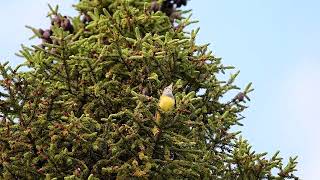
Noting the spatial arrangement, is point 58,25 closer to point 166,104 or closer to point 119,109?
point 119,109

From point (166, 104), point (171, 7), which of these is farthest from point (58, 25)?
point (166, 104)

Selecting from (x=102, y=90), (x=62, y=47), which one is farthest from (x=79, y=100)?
(x=62, y=47)

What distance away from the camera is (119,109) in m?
10.5

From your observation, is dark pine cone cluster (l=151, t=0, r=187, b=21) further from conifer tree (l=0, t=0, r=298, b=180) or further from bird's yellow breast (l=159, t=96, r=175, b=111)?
bird's yellow breast (l=159, t=96, r=175, b=111)

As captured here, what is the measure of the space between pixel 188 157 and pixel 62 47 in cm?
278

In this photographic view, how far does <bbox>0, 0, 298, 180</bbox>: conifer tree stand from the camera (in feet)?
29.6

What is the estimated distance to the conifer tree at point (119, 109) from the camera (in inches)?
355

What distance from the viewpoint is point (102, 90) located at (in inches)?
397

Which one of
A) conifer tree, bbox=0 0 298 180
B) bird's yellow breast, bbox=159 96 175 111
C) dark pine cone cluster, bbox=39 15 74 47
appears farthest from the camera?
dark pine cone cluster, bbox=39 15 74 47

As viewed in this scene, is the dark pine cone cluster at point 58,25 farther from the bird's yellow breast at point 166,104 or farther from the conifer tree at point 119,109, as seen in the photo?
the bird's yellow breast at point 166,104

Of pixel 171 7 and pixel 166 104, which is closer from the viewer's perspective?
pixel 166 104

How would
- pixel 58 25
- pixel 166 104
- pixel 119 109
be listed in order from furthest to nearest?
pixel 58 25
pixel 119 109
pixel 166 104

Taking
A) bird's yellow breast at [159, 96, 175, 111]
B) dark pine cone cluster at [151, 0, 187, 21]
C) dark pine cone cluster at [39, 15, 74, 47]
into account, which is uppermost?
dark pine cone cluster at [151, 0, 187, 21]

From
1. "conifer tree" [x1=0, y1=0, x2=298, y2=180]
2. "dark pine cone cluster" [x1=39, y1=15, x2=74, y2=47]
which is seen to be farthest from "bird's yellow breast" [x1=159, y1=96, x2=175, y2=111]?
"dark pine cone cluster" [x1=39, y1=15, x2=74, y2=47]
